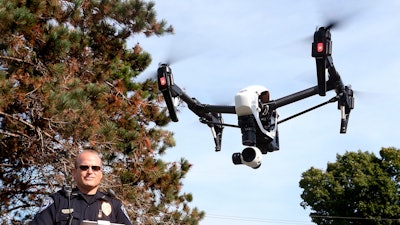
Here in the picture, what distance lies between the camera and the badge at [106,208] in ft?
12.1

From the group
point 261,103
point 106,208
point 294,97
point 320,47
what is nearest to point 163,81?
point 261,103

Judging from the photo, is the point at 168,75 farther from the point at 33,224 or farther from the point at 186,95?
the point at 33,224

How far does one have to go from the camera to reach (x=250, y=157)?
850 centimetres

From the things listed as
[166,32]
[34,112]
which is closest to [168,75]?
[34,112]

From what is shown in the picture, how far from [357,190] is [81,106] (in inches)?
1082

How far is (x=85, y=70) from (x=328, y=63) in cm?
511

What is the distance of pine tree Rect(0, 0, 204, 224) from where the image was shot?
31.9ft

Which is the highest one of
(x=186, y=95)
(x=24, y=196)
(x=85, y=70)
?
(x=85, y=70)

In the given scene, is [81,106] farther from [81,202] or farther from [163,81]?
[81,202]

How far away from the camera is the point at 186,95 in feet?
32.8

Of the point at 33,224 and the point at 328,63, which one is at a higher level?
the point at 328,63

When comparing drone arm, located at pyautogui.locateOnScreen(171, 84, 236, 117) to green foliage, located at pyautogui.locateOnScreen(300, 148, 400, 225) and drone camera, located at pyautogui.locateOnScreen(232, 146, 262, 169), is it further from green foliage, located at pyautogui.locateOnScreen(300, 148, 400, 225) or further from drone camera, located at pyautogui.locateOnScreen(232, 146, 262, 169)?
green foliage, located at pyautogui.locateOnScreen(300, 148, 400, 225)

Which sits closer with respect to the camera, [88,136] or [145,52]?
[88,136]

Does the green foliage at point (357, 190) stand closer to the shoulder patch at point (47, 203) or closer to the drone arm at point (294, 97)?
the drone arm at point (294, 97)
